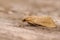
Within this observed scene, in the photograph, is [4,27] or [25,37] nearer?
[25,37]

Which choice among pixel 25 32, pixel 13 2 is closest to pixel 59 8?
pixel 13 2

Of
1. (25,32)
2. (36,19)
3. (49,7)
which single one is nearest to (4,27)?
(25,32)

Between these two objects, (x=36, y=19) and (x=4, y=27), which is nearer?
(x=4, y=27)

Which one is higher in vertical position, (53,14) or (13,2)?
(13,2)

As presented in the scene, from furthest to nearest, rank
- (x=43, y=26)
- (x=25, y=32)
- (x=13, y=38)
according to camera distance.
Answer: (x=43, y=26), (x=25, y=32), (x=13, y=38)

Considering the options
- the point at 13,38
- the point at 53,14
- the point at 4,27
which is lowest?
the point at 13,38

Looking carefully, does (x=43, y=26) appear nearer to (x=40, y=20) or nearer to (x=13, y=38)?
(x=40, y=20)

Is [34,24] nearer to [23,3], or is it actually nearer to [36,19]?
[36,19]

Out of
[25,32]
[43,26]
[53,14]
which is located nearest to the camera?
[25,32]

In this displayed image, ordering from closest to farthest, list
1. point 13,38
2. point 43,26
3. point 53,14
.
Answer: point 13,38 < point 43,26 < point 53,14
